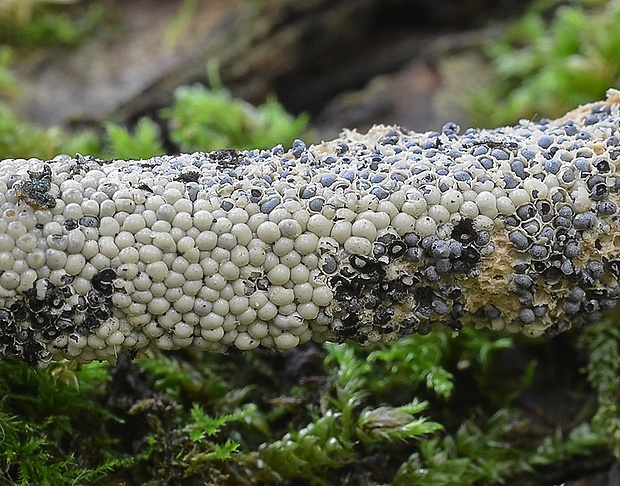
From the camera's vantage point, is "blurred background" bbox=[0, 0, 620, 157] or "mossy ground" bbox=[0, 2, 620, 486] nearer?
"mossy ground" bbox=[0, 2, 620, 486]

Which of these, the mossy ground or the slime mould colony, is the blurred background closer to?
the mossy ground

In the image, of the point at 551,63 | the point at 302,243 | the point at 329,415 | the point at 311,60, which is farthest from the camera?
the point at 311,60

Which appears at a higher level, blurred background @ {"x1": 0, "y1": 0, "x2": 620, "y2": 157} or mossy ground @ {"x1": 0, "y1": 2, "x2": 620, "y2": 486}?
blurred background @ {"x1": 0, "y1": 0, "x2": 620, "y2": 157}

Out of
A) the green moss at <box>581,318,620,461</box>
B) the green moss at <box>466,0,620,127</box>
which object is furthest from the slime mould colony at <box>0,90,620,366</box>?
the green moss at <box>466,0,620,127</box>

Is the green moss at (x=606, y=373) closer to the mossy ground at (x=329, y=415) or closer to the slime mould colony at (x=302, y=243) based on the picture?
the mossy ground at (x=329, y=415)

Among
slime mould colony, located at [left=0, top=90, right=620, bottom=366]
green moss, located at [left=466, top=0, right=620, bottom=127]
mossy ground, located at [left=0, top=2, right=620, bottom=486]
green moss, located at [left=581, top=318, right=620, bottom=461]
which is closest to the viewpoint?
slime mould colony, located at [left=0, top=90, right=620, bottom=366]

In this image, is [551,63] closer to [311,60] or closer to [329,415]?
[311,60]

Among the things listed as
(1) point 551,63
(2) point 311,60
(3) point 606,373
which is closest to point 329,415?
(3) point 606,373

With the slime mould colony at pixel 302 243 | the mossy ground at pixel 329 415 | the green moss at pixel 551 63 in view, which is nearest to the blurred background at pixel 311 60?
the green moss at pixel 551 63

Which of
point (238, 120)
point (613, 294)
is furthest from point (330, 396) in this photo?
point (238, 120)

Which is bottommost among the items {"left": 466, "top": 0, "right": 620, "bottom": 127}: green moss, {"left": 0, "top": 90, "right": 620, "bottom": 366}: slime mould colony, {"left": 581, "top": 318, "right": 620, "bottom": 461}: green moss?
{"left": 581, "top": 318, "right": 620, "bottom": 461}: green moss
